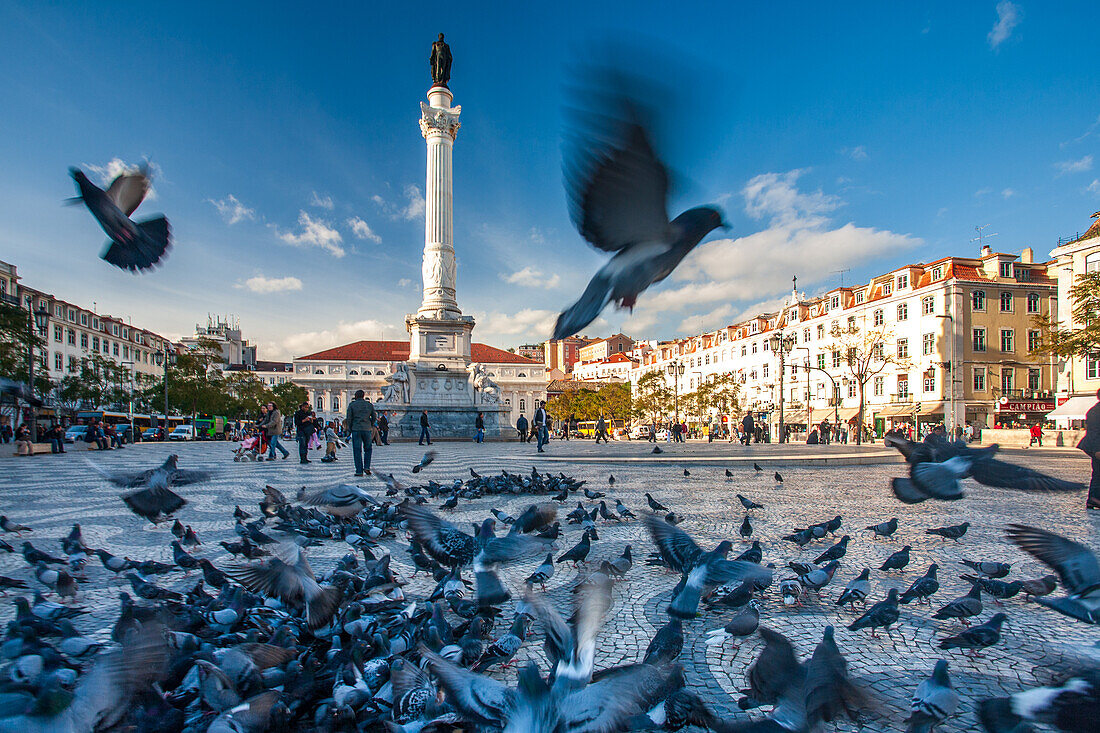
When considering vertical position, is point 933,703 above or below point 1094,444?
below

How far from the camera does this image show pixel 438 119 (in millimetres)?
37594

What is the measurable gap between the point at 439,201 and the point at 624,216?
3787cm

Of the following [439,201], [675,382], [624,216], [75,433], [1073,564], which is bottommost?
[75,433]


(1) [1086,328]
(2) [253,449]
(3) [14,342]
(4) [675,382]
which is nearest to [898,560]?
(2) [253,449]

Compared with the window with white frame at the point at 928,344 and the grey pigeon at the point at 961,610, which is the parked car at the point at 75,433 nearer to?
the grey pigeon at the point at 961,610

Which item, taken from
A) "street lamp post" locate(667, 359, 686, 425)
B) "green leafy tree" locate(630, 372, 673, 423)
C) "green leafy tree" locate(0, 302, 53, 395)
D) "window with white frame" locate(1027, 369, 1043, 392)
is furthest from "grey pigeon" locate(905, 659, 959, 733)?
"window with white frame" locate(1027, 369, 1043, 392)

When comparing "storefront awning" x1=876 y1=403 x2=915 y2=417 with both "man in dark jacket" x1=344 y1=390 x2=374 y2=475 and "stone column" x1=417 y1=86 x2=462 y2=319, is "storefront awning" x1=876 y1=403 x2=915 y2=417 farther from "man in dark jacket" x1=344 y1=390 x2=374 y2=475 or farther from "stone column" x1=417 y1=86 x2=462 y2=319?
"man in dark jacket" x1=344 y1=390 x2=374 y2=475

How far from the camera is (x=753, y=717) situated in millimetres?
2475

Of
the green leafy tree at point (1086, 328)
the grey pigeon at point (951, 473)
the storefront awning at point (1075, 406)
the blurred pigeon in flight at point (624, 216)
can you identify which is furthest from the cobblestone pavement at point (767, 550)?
the storefront awning at point (1075, 406)

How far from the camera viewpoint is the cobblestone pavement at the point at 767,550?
292cm

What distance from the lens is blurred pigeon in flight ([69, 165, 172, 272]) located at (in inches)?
93.1

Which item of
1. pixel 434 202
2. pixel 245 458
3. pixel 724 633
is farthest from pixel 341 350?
pixel 724 633

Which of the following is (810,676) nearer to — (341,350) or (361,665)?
(361,665)

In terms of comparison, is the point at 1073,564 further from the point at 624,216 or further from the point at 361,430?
the point at 361,430
